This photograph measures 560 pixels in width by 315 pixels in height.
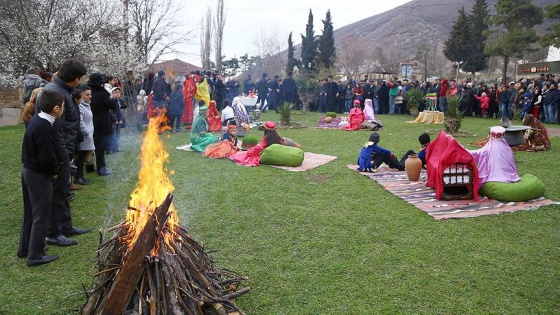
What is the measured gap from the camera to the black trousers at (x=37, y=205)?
440 centimetres

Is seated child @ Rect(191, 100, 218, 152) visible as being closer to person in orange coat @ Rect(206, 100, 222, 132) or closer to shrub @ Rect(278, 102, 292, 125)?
person in orange coat @ Rect(206, 100, 222, 132)

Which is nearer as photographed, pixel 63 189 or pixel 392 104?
pixel 63 189

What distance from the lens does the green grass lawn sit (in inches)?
154

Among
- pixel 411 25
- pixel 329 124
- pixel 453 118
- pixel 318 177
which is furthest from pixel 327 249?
pixel 411 25

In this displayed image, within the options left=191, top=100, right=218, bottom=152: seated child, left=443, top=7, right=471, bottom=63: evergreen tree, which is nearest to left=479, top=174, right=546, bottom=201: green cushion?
left=191, top=100, right=218, bottom=152: seated child

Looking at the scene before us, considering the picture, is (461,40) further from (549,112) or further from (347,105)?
(549,112)

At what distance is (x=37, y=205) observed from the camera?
4.40 meters

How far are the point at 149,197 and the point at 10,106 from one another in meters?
16.8

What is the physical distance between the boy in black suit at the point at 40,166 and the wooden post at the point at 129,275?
1.71 m

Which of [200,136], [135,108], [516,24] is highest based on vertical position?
[516,24]

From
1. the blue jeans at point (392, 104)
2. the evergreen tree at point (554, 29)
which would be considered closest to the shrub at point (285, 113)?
the blue jeans at point (392, 104)

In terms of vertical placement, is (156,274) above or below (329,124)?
below

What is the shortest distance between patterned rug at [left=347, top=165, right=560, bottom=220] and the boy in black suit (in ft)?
16.0

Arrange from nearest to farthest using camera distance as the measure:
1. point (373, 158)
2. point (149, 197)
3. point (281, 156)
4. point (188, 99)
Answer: point (149, 197), point (373, 158), point (281, 156), point (188, 99)
